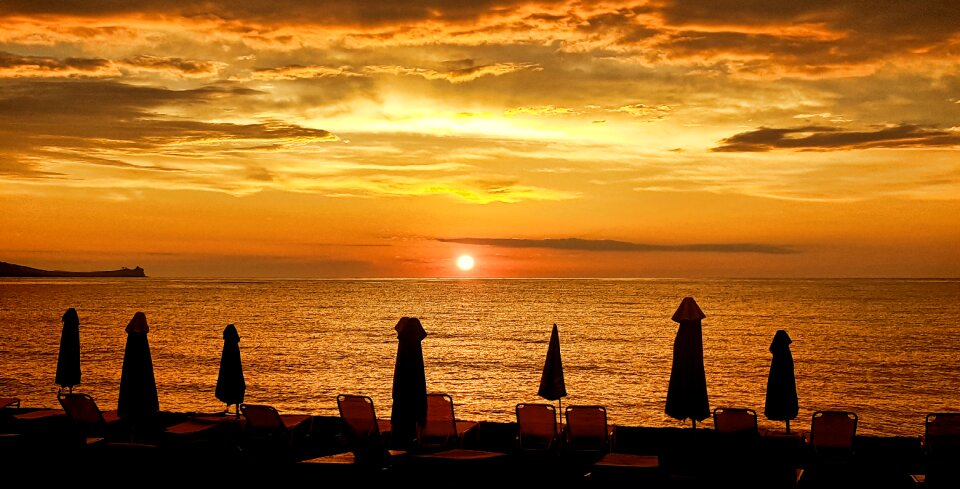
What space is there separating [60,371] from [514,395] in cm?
2365

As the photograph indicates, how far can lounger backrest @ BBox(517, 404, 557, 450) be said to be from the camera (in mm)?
13062

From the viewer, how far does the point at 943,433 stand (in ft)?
40.0

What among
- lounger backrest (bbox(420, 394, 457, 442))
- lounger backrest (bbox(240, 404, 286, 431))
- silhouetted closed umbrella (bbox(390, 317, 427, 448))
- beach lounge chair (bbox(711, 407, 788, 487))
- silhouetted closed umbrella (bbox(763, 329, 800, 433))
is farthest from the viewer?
Answer: silhouetted closed umbrella (bbox(763, 329, 800, 433))

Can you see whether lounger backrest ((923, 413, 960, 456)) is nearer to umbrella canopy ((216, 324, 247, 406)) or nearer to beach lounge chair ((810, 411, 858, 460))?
beach lounge chair ((810, 411, 858, 460))

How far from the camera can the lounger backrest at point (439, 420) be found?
13539 millimetres

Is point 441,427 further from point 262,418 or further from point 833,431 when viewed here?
point 833,431

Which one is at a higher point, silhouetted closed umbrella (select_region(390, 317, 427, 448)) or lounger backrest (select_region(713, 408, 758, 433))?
silhouetted closed umbrella (select_region(390, 317, 427, 448))

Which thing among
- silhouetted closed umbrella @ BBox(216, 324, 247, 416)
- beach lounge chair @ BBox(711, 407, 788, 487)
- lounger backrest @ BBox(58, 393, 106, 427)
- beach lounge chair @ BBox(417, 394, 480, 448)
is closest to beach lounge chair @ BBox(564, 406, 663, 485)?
beach lounge chair @ BBox(711, 407, 788, 487)

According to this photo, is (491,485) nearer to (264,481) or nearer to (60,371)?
(264,481)

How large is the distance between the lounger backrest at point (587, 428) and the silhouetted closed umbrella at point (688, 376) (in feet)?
4.63

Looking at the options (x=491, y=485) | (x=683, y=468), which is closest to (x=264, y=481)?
(x=491, y=485)

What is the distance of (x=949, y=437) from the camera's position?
12109 millimetres

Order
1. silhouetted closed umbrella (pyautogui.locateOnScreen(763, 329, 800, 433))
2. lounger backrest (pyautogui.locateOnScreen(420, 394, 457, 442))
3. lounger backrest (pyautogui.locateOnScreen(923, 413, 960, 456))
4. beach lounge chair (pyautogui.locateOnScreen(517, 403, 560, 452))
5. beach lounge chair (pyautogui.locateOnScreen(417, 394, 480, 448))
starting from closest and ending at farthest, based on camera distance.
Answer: lounger backrest (pyautogui.locateOnScreen(923, 413, 960, 456)) → beach lounge chair (pyautogui.locateOnScreen(517, 403, 560, 452)) → beach lounge chair (pyautogui.locateOnScreen(417, 394, 480, 448)) → lounger backrest (pyautogui.locateOnScreen(420, 394, 457, 442)) → silhouetted closed umbrella (pyautogui.locateOnScreen(763, 329, 800, 433))

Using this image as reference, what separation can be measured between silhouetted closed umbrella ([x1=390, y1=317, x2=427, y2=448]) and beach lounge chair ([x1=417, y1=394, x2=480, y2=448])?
512 mm
